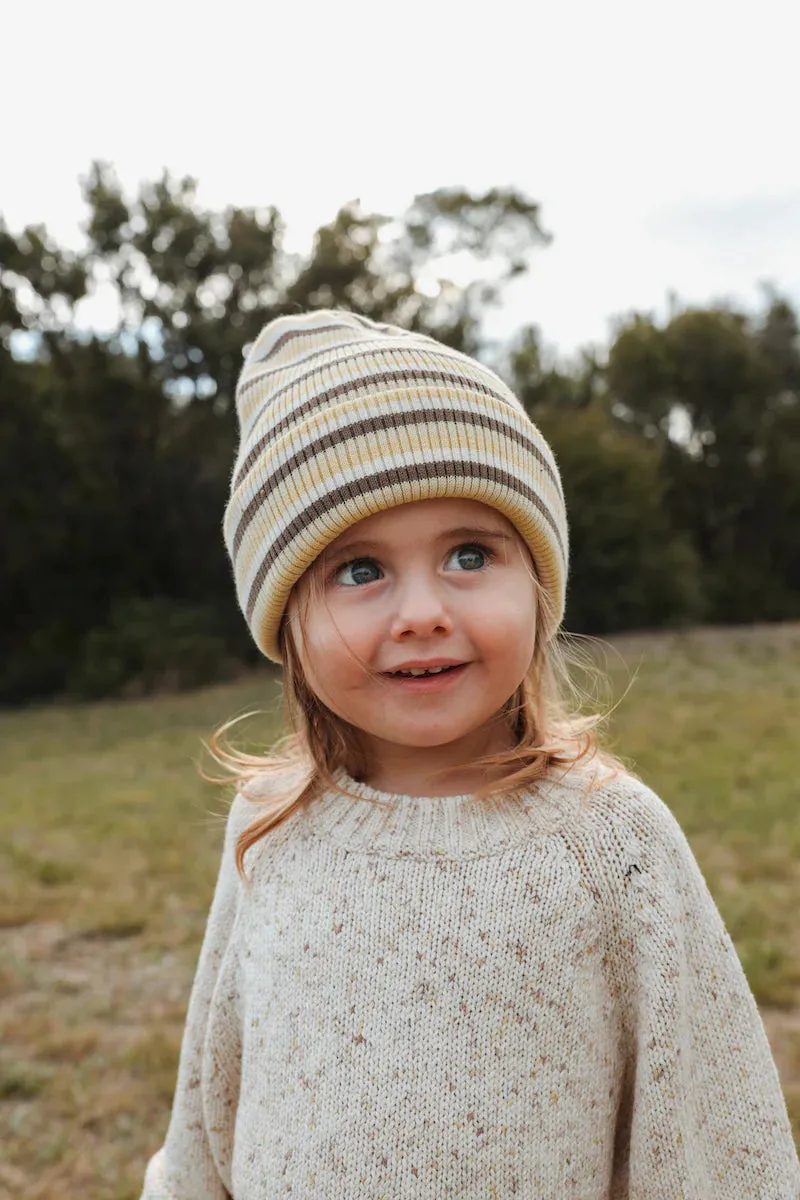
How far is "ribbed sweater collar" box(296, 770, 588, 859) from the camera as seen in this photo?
1.37 metres

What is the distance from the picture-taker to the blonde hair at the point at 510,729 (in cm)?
146

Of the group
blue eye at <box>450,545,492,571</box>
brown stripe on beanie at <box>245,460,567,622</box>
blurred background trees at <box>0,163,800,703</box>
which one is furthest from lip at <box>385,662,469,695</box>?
blurred background trees at <box>0,163,800,703</box>

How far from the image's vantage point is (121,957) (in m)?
3.88

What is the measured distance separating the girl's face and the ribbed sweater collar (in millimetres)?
95

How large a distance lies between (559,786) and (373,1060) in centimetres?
42

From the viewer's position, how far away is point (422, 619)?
51.3 inches

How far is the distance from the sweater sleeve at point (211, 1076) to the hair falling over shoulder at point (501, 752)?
9 centimetres

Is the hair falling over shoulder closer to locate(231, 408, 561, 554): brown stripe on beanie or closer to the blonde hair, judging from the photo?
the blonde hair

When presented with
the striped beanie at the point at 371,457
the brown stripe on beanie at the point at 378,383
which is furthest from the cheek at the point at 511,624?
the brown stripe on beanie at the point at 378,383

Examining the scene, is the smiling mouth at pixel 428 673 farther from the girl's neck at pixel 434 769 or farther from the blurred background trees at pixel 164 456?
the blurred background trees at pixel 164 456

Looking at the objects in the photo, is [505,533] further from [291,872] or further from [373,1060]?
[373,1060]

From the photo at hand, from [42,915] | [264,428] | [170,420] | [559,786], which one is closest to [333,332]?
[264,428]

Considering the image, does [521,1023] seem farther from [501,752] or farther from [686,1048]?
[501,752]

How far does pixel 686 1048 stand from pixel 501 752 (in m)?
0.44
